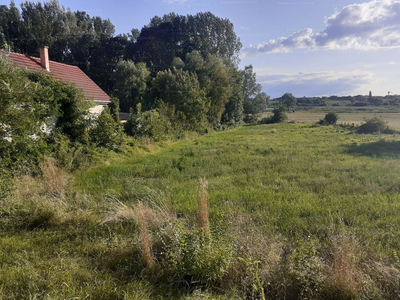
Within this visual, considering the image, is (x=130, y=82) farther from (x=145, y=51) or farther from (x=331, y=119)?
(x=331, y=119)

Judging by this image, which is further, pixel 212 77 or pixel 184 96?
pixel 212 77

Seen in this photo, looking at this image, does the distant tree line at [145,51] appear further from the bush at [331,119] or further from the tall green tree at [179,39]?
the bush at [331,119]

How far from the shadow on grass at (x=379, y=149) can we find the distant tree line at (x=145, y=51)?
13.4 metres

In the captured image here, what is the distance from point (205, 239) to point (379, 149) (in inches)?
554

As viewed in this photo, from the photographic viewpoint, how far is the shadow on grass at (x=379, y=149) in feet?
39.1

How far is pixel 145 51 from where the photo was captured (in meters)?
38.3

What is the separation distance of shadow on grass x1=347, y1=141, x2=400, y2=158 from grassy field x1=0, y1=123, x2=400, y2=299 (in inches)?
193

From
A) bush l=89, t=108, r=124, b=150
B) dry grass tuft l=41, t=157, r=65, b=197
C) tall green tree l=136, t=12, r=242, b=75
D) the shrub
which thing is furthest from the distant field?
dry grass tuft l=41, t=157, r=65, b=197

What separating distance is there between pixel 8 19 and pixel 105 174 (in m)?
35.6

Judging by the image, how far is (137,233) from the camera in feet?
13.2

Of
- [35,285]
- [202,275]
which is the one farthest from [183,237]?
[35,285]

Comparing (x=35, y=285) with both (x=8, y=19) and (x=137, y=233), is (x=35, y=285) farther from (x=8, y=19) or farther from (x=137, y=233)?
(x=8, y=19)

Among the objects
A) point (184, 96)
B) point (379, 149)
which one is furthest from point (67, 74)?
point (379, 149)

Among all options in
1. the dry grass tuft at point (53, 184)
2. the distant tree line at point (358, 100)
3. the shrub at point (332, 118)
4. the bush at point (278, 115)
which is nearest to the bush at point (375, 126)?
the shrub at point (332, 118)
